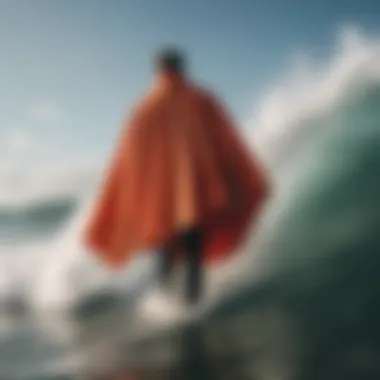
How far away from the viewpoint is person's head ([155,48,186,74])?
1388mm

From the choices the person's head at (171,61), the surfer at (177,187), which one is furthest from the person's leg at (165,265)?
the person's head at (171,61)

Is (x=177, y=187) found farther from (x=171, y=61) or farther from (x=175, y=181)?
(x=171, y=61)

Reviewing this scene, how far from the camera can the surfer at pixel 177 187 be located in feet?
4.41

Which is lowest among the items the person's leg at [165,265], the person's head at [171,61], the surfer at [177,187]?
the person's leg at [165,265]

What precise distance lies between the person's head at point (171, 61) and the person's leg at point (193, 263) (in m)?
0.29

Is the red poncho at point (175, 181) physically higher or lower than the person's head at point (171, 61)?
lower

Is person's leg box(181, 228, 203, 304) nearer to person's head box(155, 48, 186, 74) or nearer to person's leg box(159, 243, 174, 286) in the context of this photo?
person's leg box(159, 243, 174, 286)

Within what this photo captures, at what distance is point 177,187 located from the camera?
4.42 feet

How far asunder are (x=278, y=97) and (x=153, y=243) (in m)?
0.35

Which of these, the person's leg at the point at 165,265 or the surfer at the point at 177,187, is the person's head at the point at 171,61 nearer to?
the surfer at the point at 177,187

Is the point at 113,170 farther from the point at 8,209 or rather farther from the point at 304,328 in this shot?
the point at 304,328

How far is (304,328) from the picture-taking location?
1.32 metres

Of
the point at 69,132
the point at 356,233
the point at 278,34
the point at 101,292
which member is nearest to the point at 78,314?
the point at 101,292

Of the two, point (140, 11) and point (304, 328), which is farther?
point (140, 11)
